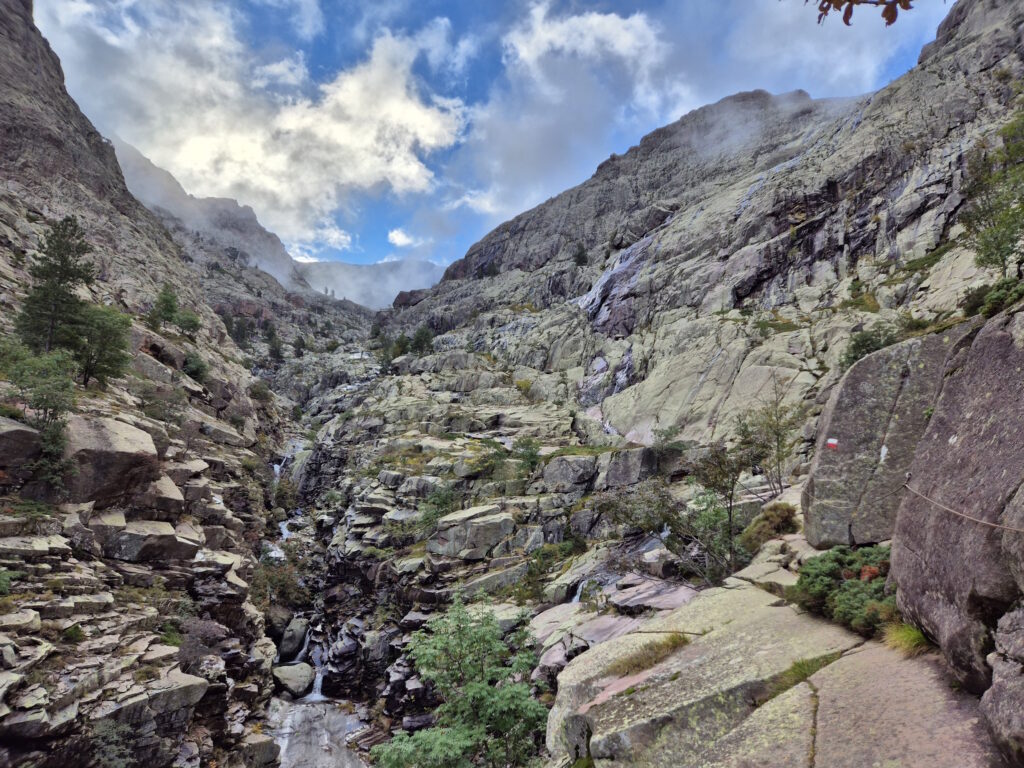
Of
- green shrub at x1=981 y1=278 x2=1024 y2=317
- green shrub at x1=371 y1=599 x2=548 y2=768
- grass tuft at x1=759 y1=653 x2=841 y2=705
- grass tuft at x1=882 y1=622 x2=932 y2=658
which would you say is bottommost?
green shrub at x1=371 y1=599 x2=548 y2=768

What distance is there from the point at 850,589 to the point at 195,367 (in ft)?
211

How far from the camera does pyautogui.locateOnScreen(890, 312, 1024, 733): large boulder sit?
5418 mm

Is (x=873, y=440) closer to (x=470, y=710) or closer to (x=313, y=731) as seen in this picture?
(x=470, y=710)

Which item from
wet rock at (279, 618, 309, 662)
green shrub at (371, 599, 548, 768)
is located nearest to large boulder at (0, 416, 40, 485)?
green shrub at (371, 599, 548, 768)

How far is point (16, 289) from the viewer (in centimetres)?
4369

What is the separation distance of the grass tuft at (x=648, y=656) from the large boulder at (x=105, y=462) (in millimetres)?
25707

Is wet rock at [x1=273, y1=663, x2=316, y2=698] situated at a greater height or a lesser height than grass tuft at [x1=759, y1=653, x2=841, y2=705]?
lesser

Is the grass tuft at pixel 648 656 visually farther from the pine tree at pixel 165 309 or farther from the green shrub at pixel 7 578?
the pine tree at pixel 165 309

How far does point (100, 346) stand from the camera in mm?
34062

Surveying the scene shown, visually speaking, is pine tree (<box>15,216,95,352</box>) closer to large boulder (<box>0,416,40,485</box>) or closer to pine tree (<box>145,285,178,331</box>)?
large boulder (<box>0,416,40,485</box>)

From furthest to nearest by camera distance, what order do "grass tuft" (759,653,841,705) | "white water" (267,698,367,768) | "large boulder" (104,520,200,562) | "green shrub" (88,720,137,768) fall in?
"white water" (267,698,367,768) → "large boulder" (104,520,200,562) → "green shrub" (88,720,137,768) → "grass tuft" (759,653,841,705)

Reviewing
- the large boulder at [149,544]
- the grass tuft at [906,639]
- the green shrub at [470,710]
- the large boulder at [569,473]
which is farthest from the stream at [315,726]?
the grass tuft at [906,639]

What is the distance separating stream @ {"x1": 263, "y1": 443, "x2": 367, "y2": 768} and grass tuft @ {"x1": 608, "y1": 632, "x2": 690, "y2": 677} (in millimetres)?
20626

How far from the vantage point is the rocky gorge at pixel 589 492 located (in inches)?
288
